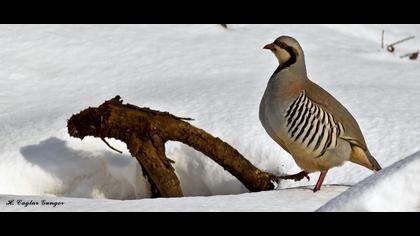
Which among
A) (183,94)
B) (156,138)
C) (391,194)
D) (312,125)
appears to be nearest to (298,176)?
(312,125)

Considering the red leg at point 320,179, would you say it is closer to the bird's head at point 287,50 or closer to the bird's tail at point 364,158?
the bird's tail at point 364,158

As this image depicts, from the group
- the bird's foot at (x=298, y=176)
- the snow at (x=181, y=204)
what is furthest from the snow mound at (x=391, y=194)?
the bird's foot at (x=298, y=176)

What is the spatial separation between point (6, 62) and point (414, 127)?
2.59 metres

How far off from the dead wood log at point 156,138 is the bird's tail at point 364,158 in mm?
403

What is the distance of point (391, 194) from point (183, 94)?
2.85 meters

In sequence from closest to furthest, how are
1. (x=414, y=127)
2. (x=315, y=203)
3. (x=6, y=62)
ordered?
(x=315, y=203) → (x=414, y=127) → (x=6, y=62)

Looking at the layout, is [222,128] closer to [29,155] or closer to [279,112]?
[279,112]

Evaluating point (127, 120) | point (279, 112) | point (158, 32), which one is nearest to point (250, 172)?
point (279, 112)

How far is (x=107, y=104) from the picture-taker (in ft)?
12.5

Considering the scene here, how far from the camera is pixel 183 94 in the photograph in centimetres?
471

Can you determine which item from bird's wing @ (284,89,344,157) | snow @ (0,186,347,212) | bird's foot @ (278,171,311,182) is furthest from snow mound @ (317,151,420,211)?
bird's foot @ (278,171,311,182)

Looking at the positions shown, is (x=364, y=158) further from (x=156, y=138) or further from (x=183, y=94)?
(x=183, y=94)

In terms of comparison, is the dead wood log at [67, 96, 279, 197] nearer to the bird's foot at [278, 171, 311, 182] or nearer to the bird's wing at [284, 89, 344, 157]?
the bird's foot at [278, 171, 311, 182]

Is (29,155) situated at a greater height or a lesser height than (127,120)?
lesser
